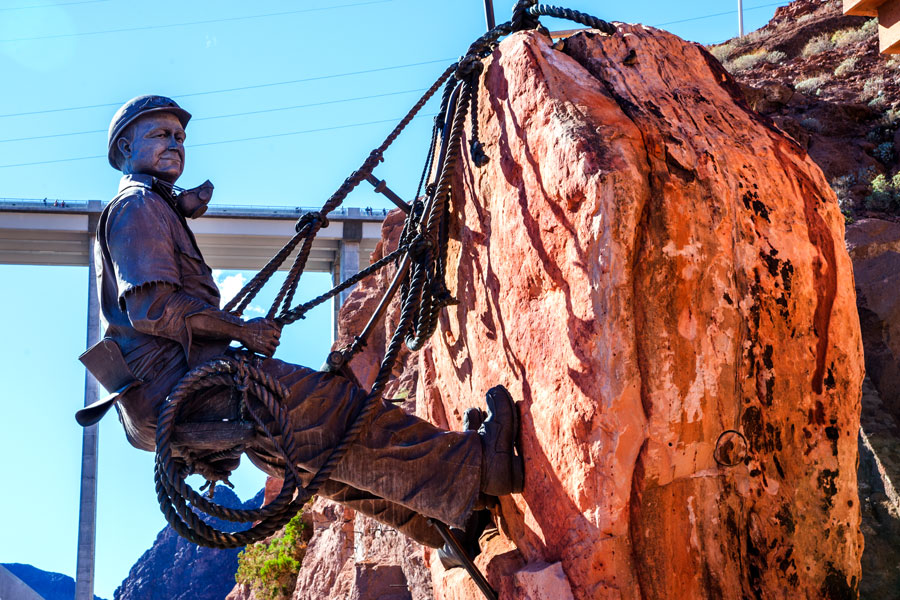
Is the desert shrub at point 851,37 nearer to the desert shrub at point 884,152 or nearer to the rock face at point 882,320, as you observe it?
the desert shrub at point 884,152

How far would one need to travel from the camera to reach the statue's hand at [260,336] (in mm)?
3812

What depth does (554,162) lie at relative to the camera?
369 cm

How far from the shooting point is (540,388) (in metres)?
3.74

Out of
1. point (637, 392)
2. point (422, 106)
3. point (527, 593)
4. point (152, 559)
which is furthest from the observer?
point (152, 559)

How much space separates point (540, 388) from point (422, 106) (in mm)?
2032

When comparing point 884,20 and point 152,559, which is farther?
point 152,559

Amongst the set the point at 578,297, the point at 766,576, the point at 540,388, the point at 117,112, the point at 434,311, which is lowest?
the point at 766,576

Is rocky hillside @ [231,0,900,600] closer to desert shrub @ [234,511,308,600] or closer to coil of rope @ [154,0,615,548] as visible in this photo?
coil of rope @ [154,0,615,548]

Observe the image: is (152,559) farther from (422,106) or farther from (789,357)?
(789,357)

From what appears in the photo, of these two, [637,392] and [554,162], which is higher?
[554,162]

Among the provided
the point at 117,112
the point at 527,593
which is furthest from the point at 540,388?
the point at 117,112

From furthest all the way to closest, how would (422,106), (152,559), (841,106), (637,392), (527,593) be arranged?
(152,559) → (841,106) → (422,106) → (527,593) → (637,392)

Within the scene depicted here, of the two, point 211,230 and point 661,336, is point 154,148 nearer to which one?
point 661,336

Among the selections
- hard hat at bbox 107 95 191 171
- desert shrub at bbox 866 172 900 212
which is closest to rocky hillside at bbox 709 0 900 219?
desert shrub at bbox 866 172 900 212
